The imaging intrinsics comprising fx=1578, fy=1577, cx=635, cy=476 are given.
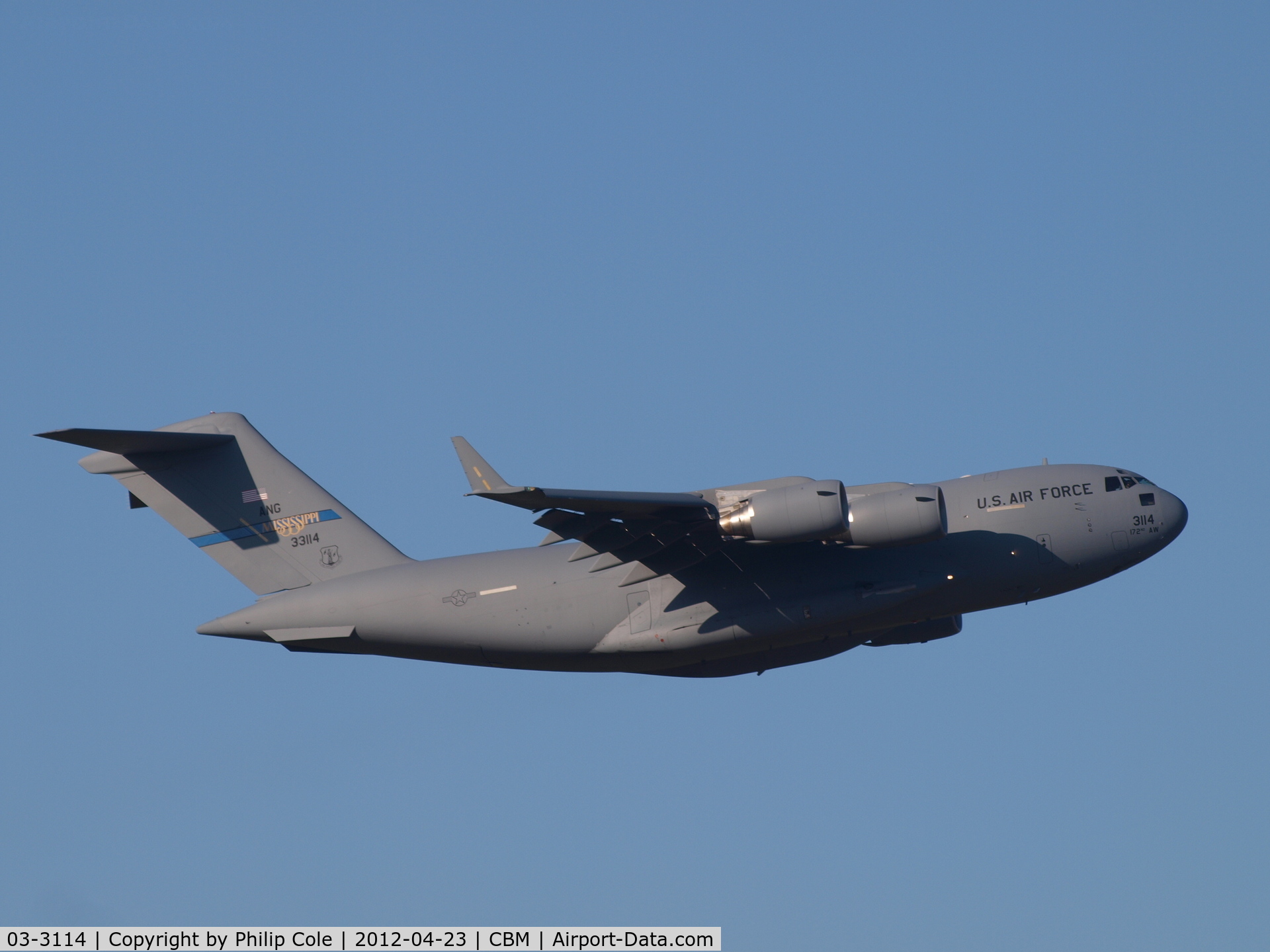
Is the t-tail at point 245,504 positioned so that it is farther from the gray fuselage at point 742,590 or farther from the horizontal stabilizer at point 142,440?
the gray fuselage at point 742,590

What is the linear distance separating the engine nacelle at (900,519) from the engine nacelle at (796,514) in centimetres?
26

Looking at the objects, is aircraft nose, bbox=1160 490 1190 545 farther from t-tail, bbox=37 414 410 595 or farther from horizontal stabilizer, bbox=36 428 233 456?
horizontal stabilizer, bbox=36 428 233 456

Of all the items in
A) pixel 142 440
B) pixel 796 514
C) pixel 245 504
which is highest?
pixel 142 440

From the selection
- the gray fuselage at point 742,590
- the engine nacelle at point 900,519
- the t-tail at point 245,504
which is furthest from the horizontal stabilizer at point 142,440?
the engine nacelle at point 900,519

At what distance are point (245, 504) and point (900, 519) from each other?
9102 millimetres

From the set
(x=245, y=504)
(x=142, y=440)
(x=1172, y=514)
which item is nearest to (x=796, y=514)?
(x=1172, y=514)

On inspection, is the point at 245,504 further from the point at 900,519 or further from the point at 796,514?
the point at 900,519

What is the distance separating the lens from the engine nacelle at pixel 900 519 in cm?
1780

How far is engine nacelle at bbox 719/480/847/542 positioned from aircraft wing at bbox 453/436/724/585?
53cm

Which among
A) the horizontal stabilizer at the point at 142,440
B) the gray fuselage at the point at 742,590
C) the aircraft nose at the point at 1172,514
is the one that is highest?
the horizontal stabilizer at the point at 142,440

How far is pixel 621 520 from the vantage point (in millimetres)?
18297

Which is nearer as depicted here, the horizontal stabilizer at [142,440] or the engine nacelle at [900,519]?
the engine nacelle at [900,519]

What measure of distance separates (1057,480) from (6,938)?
43.7 ft

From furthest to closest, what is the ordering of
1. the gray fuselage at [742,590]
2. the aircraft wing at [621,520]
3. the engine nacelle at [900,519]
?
the gray fuselage at [742,590] < the engine nacelle at [900,519] < the aircraft wing at [621,520]
